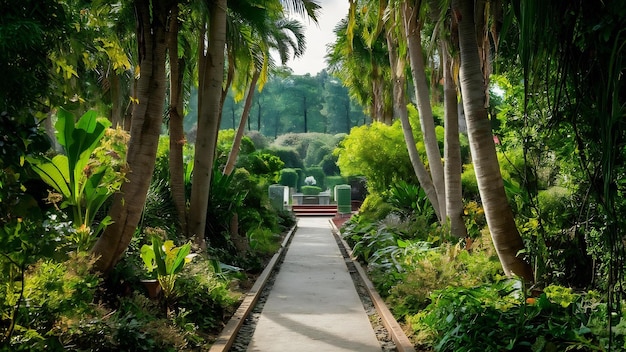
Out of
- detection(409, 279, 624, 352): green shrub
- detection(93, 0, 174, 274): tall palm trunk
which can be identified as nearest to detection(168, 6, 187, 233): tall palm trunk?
detection(93, 0, 174, 274): tall palm trunk

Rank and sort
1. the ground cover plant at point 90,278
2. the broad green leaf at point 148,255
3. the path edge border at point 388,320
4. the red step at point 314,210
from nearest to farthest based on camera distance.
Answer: the ground cover plant at point 90,278, the path edge border at point 388,320, the broad green leaf at point 148,255, the red step at point 314,210


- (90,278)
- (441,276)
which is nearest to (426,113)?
(441,276)

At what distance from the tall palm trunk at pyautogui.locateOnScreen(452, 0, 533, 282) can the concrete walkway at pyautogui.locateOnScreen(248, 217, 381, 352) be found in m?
1.69

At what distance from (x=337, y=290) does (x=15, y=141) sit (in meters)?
7.08

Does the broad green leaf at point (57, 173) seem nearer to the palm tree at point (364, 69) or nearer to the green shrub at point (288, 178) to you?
the palm tree at point (364, 69)

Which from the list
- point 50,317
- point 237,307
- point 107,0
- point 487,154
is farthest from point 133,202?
point 107,0

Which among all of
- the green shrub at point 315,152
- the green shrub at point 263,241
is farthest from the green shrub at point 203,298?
the green shrub at point 315,152

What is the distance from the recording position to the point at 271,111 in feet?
238

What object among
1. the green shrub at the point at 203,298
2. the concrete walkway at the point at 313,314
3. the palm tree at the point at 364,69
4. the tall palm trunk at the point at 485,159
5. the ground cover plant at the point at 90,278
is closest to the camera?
the ground cover plant at the point at 90,278

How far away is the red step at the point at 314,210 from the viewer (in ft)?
116

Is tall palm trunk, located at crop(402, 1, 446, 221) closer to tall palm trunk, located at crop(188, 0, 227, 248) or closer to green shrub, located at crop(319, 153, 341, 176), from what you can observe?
tall palm trunk, located at crop(188, 0, 227, 248)

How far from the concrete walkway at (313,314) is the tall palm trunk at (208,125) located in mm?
1822

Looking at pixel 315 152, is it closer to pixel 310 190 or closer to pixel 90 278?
pixel 310 190

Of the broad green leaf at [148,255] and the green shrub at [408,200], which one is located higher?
the green shrub at [408,200]
